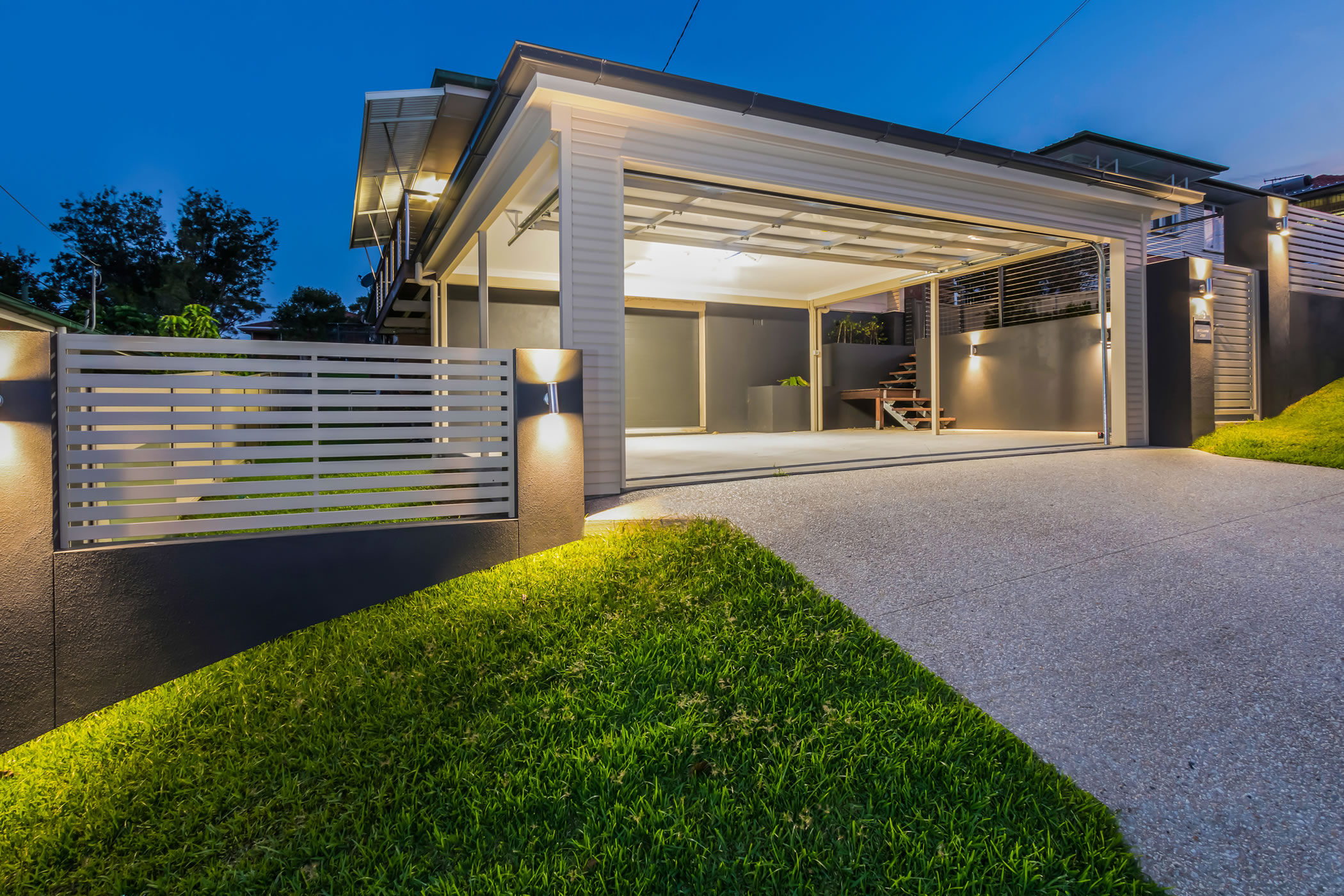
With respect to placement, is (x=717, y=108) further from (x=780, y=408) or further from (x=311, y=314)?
(x=311, y=314)

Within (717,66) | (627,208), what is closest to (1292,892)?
(627,208)

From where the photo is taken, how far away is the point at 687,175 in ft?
18.0

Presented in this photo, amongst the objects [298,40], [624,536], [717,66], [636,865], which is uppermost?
[298,40]

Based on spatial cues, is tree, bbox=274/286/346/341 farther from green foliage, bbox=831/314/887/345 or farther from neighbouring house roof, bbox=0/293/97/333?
green foliage, bbox=831/314/887/345

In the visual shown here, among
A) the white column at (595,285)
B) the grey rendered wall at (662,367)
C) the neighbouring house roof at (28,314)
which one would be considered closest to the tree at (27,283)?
the neighbouring house roof at (28,314)

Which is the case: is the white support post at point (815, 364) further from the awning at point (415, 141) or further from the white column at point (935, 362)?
the awning at point (415, 141)

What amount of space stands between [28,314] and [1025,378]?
1617 centimetres

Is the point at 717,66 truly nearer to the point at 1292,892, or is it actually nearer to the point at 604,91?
the point at 604,91

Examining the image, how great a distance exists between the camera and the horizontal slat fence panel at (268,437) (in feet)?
9.86

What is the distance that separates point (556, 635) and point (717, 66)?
31.2m

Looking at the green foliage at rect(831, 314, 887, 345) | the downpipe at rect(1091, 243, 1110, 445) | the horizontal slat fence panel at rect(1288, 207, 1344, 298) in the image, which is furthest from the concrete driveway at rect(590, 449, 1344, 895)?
the green foliage at rect(831, 314, 887, 345)

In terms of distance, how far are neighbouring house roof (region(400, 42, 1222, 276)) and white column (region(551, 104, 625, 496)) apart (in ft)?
1.12

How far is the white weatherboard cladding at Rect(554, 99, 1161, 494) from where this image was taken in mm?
4918

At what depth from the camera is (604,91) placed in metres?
4.81
